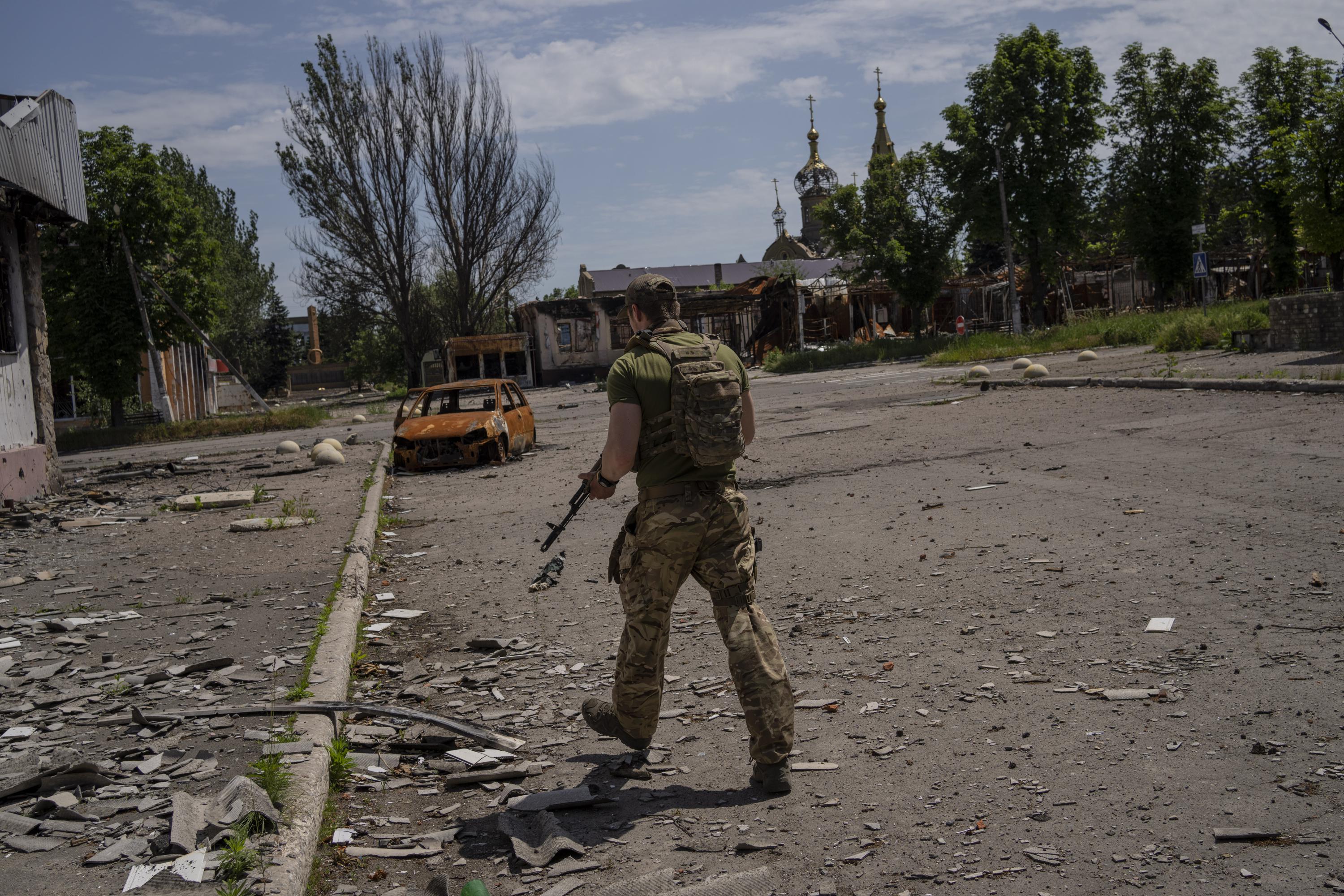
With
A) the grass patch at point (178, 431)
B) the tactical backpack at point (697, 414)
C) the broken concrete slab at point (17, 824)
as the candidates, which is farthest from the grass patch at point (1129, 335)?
the broken concrete slab at point (17, 824)

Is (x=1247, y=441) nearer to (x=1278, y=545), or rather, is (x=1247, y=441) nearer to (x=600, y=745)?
(x=1278, y=545)

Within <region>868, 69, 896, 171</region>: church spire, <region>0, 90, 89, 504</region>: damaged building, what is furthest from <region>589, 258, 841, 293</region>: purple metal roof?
<region>0, 90, 89, 504</region>: damaged building

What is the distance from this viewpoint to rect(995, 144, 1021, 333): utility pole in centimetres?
4078

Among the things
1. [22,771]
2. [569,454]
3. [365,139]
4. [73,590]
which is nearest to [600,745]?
[22,771]

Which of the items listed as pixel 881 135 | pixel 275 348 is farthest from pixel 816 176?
pixel 275 348

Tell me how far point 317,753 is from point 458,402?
13215mm

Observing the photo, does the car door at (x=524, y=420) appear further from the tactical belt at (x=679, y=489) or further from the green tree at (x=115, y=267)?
the green tree at (x=115, y=267)

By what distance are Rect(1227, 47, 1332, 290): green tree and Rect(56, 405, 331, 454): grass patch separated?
36424mm

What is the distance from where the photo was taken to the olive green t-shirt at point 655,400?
398 centimetres

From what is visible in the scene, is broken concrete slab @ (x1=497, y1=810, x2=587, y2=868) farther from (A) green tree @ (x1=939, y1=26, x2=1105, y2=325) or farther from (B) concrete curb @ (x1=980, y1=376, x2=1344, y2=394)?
(A) green tree @ (x1=939, y1=26, x2=1105, y2=325)

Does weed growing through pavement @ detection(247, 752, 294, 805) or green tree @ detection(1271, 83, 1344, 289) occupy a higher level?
green tree @ detection(1271, 83, 1344, 289)

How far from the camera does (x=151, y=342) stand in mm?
29844

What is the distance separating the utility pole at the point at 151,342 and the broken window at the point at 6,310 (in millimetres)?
15676

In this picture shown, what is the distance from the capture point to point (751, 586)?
404 cm
